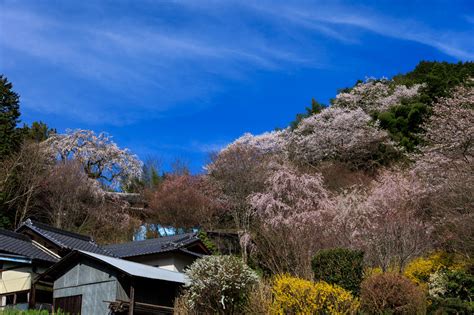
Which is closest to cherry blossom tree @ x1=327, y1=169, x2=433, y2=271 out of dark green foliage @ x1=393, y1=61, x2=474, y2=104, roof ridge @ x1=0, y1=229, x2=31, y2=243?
dark green foliage @ x1=393, y1=61, x2=474, y2=104

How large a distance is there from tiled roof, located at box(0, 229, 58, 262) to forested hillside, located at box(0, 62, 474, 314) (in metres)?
5.30

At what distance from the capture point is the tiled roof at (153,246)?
20.5 meters

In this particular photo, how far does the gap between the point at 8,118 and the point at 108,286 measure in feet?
50.5

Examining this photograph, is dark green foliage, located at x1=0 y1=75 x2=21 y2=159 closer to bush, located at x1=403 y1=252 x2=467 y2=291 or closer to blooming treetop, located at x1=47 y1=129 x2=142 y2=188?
blooming treetop, located at x1=47 y1=129 x2=142 y2=188

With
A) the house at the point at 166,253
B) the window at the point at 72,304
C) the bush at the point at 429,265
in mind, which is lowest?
the window at the point at 72,304

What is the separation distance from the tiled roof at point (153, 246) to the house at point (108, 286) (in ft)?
10.9

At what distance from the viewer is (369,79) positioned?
40.5 metres

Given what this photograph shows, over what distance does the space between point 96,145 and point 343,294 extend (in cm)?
2555

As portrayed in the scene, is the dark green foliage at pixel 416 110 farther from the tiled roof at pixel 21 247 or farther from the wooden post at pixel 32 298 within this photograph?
the wooden post at pixel 32 298

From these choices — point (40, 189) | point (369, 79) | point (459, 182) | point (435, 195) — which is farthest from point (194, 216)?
point (369, 79)

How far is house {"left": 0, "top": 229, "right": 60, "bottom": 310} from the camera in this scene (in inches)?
695

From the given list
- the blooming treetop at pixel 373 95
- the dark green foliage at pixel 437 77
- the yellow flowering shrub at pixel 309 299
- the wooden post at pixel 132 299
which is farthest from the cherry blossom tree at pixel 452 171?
the blooming treetop at pixel 373 95

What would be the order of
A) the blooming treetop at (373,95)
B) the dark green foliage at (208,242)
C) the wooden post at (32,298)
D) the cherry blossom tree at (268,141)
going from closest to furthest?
the wooden post at (32,298)
the dark green foliage at (208,242)
the cherry blossom tree at (268,141)
the blooming treetop at (373,95)

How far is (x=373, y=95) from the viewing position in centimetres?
3800
